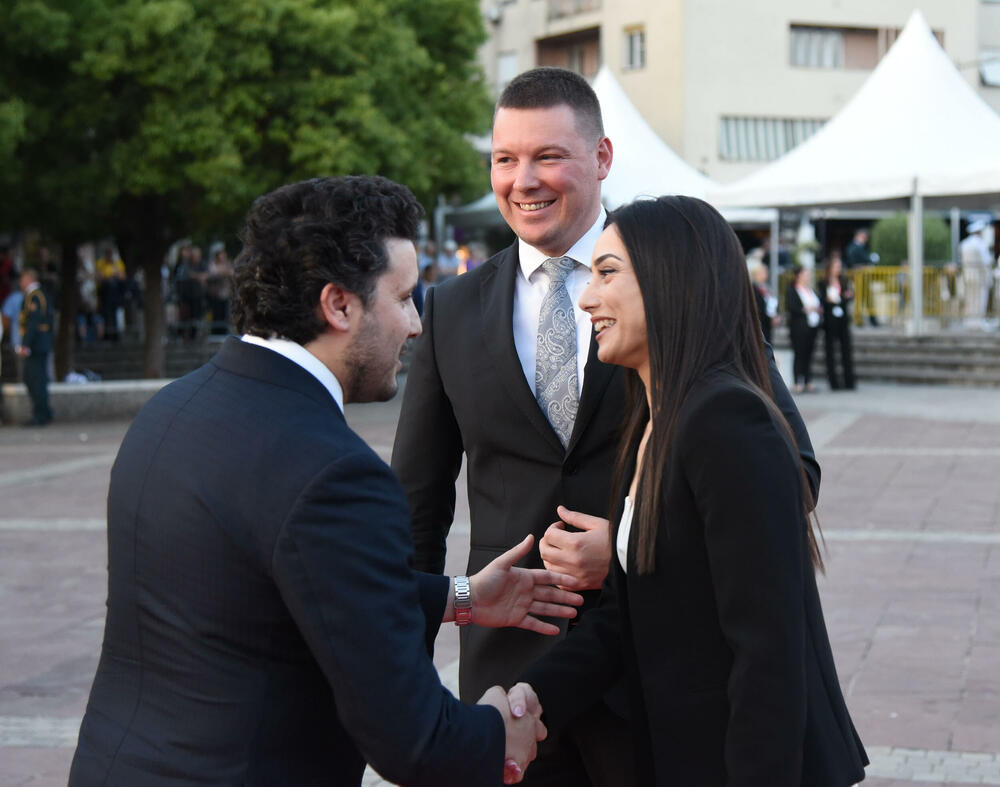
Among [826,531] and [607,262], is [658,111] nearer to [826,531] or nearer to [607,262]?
[826,531]

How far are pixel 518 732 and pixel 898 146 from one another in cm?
2149

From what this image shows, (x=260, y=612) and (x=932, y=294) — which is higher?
(x=260, y=612)

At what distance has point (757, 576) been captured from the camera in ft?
7.07

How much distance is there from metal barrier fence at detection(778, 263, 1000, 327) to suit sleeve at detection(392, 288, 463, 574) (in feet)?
72.4

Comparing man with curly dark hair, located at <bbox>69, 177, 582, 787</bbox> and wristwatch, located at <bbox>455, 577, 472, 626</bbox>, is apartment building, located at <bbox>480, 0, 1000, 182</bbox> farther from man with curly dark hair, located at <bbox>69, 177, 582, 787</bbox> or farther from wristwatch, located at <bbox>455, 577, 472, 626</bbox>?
man with curly dark hair, located at <bbox>69, 177, 582, 787</bbox>

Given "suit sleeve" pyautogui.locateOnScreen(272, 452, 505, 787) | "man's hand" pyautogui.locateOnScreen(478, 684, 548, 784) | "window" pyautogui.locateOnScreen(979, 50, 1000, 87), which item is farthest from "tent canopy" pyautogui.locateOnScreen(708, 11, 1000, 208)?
"window" pyautogui.locateOnScreen(979, 50, 1000, 87)

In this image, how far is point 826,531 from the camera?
9172 mm

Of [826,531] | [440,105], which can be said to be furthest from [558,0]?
[826,531]

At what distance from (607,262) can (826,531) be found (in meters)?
7.12

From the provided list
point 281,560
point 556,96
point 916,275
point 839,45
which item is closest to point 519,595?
point 281,560

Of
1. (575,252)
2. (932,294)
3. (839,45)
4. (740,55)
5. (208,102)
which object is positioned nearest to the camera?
(575,252)

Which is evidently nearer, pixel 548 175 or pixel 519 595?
pixel 519 595

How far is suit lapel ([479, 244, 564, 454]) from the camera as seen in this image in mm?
2871

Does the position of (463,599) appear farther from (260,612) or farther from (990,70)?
(990,70)
